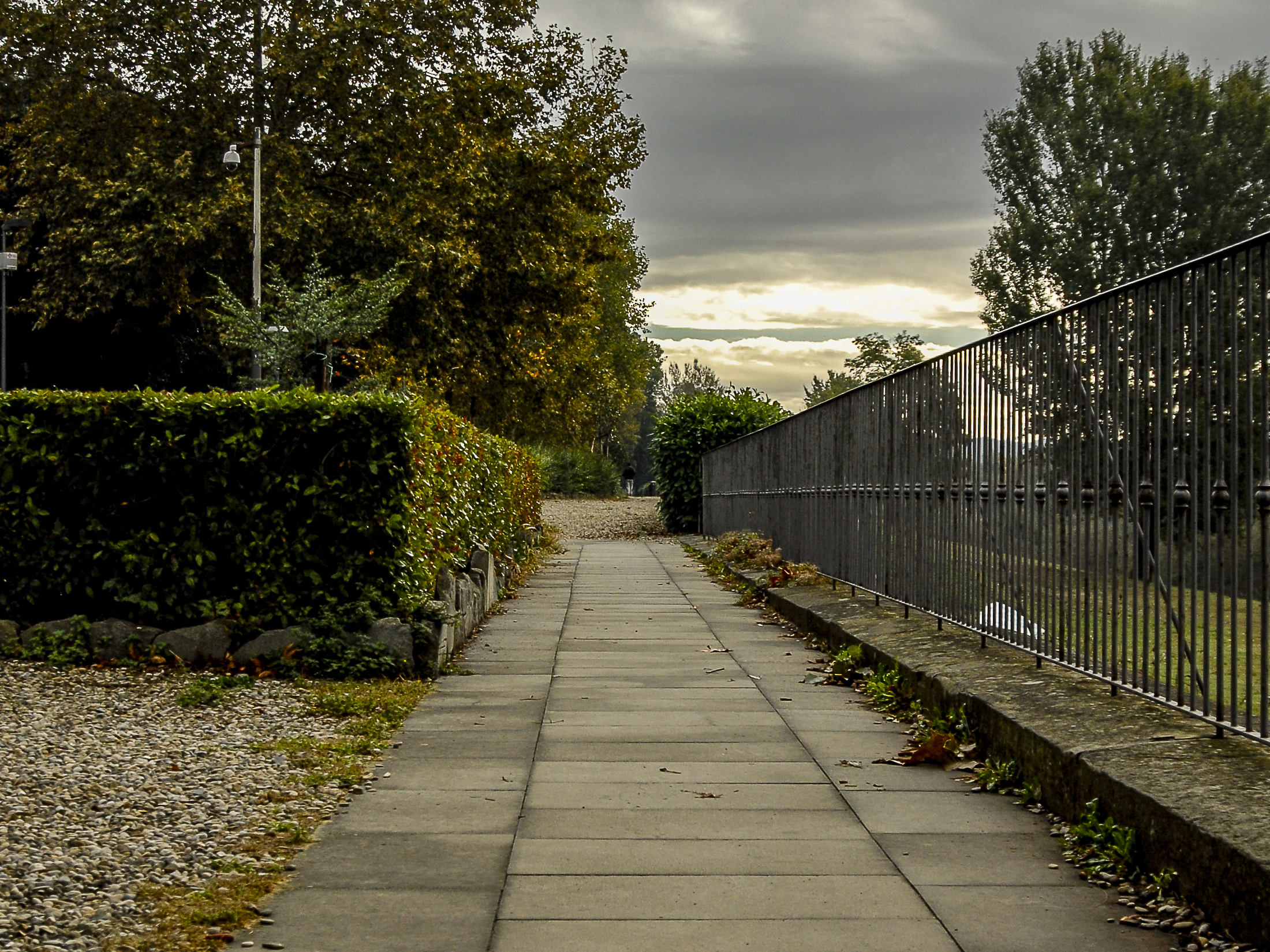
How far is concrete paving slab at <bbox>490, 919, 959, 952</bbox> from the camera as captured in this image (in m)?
3.56

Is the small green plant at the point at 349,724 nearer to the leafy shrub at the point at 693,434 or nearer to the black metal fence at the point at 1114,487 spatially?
the black metal fence at the point at 1114,487

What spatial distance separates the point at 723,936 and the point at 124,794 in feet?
9.06

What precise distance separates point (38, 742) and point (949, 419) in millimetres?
5658

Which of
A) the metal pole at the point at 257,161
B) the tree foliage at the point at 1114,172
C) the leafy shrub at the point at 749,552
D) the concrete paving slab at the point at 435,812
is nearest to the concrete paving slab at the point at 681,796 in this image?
the concrete paving slab at the point at 435,812

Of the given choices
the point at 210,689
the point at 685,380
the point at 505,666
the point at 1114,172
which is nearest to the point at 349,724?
the point at 210,689

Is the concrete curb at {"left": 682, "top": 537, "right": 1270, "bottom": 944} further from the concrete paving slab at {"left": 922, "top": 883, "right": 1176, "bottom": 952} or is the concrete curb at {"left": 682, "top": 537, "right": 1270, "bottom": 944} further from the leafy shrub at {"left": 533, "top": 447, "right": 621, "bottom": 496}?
the leafy shrub at {"left": 533, "top": 447, "right": 621, "bottom": 496}

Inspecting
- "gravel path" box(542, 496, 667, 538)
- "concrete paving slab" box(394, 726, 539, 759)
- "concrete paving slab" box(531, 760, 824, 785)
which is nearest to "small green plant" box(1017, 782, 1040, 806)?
"concrete paving slab" box(531, 760, 824, 785)

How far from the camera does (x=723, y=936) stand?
3.65 m

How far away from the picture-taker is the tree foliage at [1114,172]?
39688 mm

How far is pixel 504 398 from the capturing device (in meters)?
31.3

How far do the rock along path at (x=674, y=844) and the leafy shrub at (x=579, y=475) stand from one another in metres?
44.8

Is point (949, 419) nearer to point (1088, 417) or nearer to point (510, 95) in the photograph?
point (1088, 417)

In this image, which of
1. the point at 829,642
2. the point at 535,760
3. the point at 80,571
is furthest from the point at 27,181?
the point at 535,760

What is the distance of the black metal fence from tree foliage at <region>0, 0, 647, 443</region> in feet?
56.4
